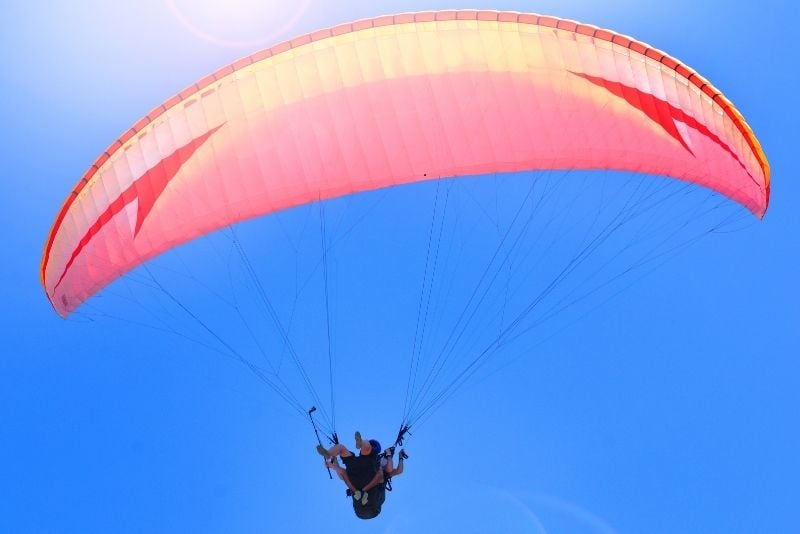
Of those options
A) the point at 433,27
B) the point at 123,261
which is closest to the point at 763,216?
the point at 433,27

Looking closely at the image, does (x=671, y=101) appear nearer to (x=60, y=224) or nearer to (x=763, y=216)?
(x=763, y=216)

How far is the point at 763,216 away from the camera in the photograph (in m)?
14.8

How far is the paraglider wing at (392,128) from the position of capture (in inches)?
544

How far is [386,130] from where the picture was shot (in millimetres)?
14250

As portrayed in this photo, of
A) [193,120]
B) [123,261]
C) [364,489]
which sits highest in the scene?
[193,120]

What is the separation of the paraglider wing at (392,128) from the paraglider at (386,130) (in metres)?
0.02

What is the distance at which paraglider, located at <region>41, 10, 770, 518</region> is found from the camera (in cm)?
1383

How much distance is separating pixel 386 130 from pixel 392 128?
9cm

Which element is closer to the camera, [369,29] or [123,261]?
[369,29]

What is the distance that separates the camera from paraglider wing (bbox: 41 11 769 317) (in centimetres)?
1383

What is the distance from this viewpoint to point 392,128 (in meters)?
14.3

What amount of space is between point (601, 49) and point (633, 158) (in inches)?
67.3

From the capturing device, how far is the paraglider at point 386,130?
544 inches

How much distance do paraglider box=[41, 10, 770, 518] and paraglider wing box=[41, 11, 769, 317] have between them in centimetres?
2
